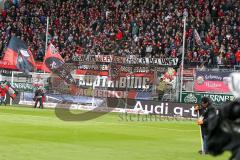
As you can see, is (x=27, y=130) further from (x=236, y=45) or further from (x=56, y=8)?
(x=56, y=8)

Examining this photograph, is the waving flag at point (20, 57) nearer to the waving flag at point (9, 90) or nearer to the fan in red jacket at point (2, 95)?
the waving flag at point (9, 90)

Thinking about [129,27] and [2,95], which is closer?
[2,95]

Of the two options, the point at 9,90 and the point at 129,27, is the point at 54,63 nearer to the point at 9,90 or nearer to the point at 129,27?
the point at 9,90

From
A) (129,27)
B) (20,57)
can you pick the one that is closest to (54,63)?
(20,57)

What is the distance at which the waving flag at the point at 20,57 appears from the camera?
46.8 m

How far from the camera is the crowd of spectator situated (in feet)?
139

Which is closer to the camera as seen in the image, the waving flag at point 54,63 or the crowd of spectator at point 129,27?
the crowd of spectator at point 129,27

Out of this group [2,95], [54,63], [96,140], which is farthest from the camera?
[54,63]

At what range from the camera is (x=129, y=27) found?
161ft

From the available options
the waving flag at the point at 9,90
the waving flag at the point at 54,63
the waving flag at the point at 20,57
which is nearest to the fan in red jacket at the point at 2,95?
the waving flag at the point at 9,90

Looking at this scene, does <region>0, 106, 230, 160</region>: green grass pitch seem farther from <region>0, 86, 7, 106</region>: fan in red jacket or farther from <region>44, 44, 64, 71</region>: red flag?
<region>44, 44, 64, 71</region>: red flag

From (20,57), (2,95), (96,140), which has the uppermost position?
(20,57)

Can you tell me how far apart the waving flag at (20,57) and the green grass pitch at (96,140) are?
15730 mm

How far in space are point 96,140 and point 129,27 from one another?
28.4 m
